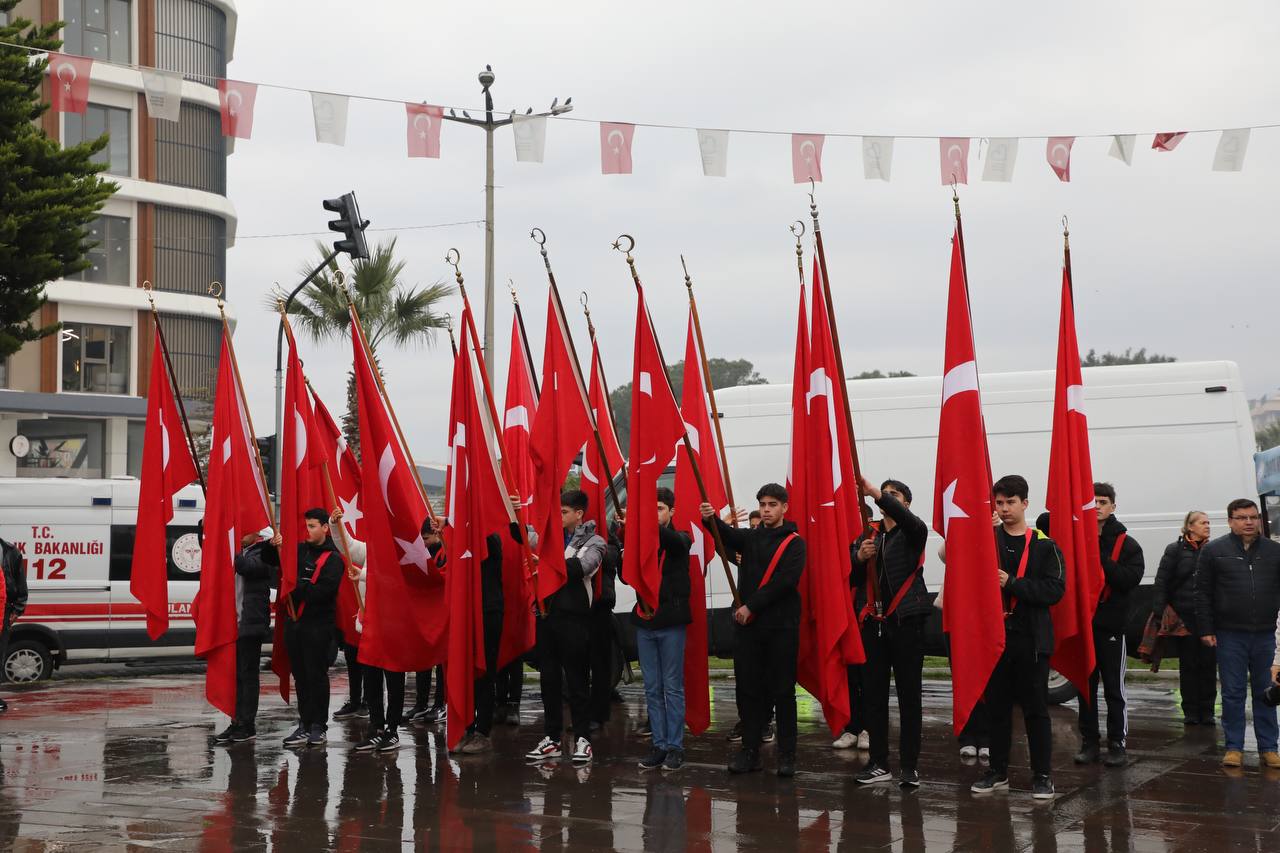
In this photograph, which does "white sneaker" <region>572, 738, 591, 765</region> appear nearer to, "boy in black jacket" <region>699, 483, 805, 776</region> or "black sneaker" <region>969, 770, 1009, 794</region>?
"boy in black jacket" <region>699, 483, 805, 776</region>

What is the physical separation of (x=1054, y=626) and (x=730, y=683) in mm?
7156

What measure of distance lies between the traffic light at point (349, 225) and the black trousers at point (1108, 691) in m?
12.9

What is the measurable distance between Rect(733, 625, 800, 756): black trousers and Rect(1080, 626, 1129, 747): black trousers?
7.02ft

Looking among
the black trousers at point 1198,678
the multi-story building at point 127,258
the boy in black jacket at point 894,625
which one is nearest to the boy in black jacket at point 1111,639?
the boy in black jacket at point 894,625

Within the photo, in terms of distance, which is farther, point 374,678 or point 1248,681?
point 374,678

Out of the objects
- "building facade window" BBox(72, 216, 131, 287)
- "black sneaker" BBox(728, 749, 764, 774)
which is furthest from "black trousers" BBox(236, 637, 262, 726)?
"building facade window" BBox(72, 216, 131, 287)

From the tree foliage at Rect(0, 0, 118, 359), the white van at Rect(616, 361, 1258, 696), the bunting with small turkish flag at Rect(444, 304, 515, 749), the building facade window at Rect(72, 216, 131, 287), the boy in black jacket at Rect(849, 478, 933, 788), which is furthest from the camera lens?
the building facade window at Rect(72, 216, 131, 287)

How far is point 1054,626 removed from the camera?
948 centimetres

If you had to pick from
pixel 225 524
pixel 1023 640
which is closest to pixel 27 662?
pixel 225 524

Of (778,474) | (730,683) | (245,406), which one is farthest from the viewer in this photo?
(730,683)

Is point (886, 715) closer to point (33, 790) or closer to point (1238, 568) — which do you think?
point (1238, 568)

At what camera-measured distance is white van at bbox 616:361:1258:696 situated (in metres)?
12.9

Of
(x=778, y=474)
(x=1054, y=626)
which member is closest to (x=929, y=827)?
(x=1054, y=626)

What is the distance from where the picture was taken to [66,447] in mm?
39719
